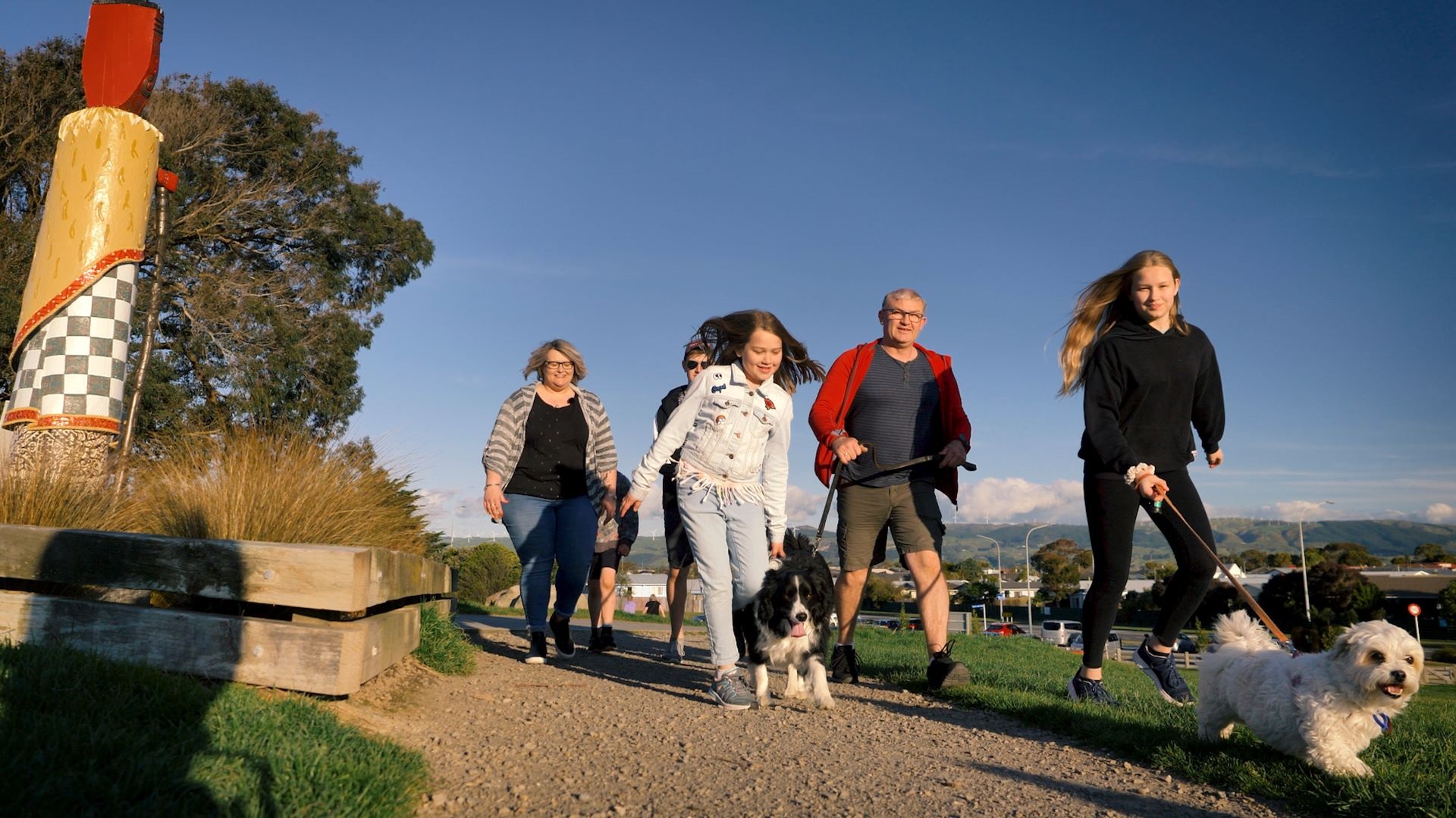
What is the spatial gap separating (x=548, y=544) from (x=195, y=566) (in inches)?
123

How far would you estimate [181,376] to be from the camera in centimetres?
2294

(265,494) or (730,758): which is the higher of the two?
(265,494)

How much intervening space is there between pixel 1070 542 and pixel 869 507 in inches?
4291

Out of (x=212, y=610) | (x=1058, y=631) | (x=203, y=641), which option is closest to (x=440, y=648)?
(x=212, y=610)

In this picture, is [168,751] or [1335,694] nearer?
[168,751]

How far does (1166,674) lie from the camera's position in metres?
5.34

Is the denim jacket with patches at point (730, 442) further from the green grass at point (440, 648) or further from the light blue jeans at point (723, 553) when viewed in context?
the green grass at point (440, 648)

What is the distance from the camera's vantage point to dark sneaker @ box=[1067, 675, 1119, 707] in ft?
17.0

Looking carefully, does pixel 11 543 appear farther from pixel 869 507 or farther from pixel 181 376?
pixel 181 376


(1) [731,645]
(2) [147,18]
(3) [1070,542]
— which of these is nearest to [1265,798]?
(1) [731,645]

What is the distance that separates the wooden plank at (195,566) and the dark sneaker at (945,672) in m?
3.42

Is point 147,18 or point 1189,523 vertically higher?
point 147,18

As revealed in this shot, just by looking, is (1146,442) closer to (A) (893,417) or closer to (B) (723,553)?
(A) (893,417)

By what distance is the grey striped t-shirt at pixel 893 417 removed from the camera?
621 cm
